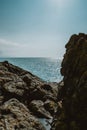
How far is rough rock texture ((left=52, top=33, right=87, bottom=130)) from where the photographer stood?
33094mm

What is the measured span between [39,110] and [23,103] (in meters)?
5.14

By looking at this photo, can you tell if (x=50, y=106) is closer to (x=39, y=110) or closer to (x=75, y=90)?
(x=39, y=110)

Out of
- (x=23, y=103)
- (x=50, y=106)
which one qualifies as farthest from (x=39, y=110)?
(x=23, y=103)

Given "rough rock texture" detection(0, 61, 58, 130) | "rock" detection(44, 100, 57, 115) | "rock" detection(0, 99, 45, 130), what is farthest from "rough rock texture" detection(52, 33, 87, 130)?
"rock" detection(44, 100, 57, 115)

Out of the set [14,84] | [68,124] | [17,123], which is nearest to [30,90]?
[14,84]

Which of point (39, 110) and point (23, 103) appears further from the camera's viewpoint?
point (23, 103)

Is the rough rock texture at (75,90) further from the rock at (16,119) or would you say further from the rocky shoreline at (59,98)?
the rock at (16,119)

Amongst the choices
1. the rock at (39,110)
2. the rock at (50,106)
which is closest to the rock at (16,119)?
the rock at (39,110)

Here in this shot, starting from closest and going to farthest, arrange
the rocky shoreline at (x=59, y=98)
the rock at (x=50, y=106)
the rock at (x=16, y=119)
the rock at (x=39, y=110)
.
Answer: the rocky shoreline at (x=59, y=98) → the rock at (x=16, y=119) → the rock at (x=39, y=110) → the rock at (x=50, y=106)

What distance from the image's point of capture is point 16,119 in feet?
127

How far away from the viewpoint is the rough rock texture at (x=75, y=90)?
109ft

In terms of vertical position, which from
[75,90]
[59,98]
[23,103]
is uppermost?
[75,90]

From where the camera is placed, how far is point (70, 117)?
115 feet

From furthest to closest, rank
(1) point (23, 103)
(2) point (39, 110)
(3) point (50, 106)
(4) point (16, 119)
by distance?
(1) point (23, 103) < (3) point (50, 106) < (2) point (39, 110) < (4) point (16, 119)
